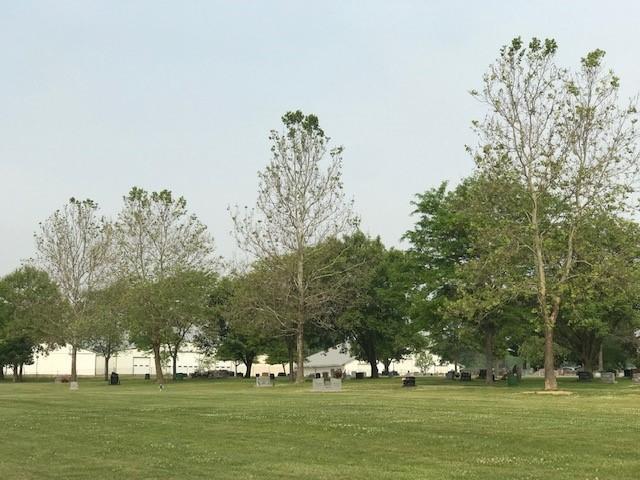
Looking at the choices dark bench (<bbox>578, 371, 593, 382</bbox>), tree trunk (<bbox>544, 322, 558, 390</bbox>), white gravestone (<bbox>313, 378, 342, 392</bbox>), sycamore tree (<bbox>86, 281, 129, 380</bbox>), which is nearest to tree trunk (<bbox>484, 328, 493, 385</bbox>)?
dark bench (<bbox>578, 371, 593, 382</bbox>)

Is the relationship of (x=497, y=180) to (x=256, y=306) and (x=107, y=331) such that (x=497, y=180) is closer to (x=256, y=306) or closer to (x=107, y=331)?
(x=256, y=306)

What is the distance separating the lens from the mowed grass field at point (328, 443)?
13.1m

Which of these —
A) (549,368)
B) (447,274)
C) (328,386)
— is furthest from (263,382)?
(549,368)

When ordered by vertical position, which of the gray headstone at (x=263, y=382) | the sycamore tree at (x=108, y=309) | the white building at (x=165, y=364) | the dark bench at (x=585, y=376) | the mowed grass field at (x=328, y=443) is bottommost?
the white building at (x=165, y=364)

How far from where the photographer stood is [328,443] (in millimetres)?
16719

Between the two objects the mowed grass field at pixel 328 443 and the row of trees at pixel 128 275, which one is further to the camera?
the row of trees at pixel 128 275

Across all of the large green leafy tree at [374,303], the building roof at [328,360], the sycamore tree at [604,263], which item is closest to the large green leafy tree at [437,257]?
the large green leafy tree at [374,303]

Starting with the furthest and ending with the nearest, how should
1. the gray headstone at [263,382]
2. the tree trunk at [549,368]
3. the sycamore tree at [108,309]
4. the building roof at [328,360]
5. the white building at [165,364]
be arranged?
the white building at [165,364] → the building roof at [328,360] → the sycamore tree at [108,309] → the gray headstone at [263,382] → the tree trunk at [549,368]

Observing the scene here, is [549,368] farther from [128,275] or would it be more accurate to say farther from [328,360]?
[328,360]

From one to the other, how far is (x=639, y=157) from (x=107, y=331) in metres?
56.9

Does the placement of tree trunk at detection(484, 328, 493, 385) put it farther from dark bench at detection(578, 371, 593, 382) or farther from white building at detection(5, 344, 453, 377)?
white building at detection(5, 344, 453, 377)

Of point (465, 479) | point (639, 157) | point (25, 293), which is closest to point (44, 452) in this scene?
point (465, 479)

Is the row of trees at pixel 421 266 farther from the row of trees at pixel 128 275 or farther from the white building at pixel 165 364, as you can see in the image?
the white building at pixel 165 364

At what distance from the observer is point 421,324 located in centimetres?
5875
